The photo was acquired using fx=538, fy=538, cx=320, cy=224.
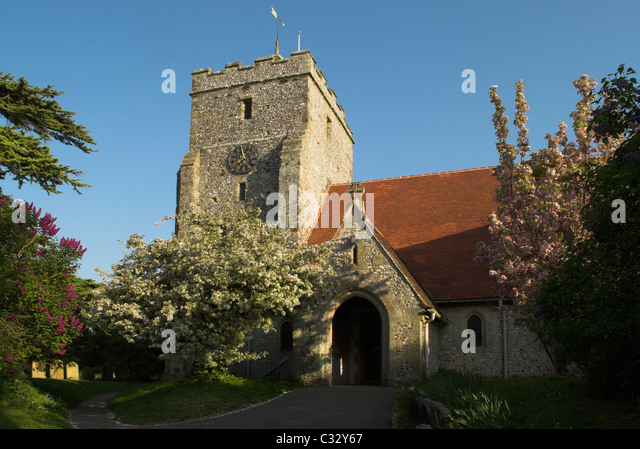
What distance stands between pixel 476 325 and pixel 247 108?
14859 mm

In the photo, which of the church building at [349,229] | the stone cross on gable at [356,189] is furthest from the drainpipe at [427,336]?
the stone cross on gable at [356,189]

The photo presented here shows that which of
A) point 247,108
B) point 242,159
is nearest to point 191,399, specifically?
point 242,159

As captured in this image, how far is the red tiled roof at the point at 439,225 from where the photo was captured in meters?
20.1

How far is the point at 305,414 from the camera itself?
12.5m

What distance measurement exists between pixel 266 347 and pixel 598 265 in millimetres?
15265

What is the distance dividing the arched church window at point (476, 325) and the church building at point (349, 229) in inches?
1.4

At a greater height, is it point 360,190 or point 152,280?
point 360,190

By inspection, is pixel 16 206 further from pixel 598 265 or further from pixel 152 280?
pixel 598 265

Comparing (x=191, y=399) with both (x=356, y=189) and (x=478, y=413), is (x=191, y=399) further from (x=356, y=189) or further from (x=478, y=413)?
(x=356, y=189)

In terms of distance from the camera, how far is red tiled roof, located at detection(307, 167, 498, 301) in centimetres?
2006

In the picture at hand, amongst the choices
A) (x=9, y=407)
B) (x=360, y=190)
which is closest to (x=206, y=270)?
(x=9, y=407)

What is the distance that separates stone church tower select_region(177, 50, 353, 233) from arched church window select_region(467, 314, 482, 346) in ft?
26.4

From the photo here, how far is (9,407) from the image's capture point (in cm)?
1212

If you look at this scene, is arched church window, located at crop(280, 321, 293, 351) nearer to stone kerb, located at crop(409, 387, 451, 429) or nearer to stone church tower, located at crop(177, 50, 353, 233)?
stone church tower, located at crop(177, 50, 353, 233)
